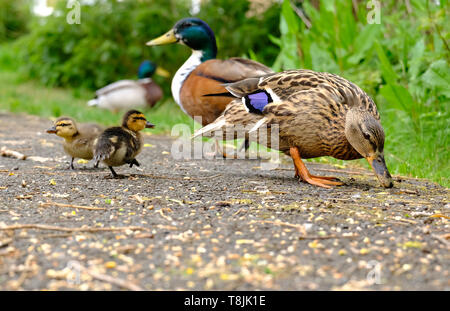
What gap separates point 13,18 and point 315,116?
15.8m

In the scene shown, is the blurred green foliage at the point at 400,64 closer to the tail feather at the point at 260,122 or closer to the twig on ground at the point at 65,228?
the tail feather at the point at 260,122

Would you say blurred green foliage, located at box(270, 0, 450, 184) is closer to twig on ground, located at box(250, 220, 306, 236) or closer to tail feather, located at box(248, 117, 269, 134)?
tail feather, located at box(248, 117, 269, 134)

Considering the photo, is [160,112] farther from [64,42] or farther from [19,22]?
[19,22]

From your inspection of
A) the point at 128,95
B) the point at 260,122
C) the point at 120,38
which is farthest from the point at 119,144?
the point at 120,38

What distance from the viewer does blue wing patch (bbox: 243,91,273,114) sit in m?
4.02

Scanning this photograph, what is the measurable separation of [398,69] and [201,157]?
2.61m

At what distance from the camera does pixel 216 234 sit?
269 cm

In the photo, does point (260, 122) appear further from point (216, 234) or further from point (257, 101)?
point (216, 234)

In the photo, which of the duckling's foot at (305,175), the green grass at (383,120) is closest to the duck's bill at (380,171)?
the duckling's foot at (305,175)

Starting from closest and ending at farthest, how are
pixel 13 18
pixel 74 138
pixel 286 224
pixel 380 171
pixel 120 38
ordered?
pixel 286 224 < pixel 380 171 < pixel 74 138 < pixel 120 38 < pixel 13 18

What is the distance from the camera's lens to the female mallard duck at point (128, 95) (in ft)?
30.3

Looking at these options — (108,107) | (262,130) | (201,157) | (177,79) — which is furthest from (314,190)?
(108,107)

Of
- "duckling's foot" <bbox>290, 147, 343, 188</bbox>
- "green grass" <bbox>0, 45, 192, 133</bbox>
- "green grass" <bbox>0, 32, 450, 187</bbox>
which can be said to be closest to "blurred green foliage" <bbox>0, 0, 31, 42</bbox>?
"green grass" <bbox>0, 45, 192, 133</bbox>

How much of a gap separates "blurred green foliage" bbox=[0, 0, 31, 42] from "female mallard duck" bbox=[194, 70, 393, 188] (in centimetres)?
1500
